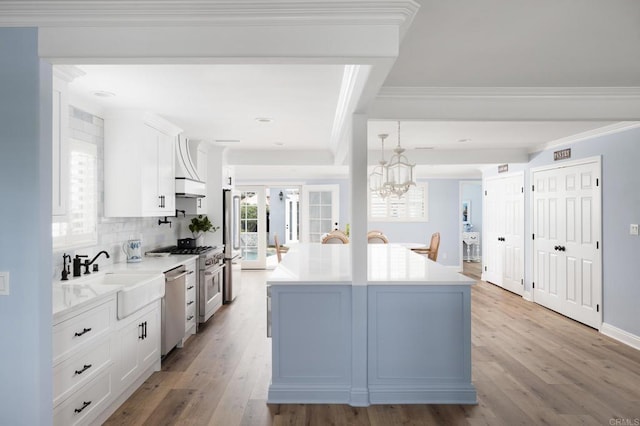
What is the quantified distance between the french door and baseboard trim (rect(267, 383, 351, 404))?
4755mm

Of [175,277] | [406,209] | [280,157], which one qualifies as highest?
[280,157]

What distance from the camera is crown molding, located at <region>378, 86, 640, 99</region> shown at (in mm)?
3113

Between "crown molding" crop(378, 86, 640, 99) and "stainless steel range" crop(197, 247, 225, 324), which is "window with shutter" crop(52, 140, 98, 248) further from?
"crown molding" crop(378, 86, 640, 99)

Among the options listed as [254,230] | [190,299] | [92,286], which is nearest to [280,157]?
[190,299]

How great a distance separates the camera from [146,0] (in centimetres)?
181

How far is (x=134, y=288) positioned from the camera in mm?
2943

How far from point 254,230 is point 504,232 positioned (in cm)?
512

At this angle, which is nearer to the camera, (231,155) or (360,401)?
(360,401)

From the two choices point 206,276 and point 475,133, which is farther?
point 475,133

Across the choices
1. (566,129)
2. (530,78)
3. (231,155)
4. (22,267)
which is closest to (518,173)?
(566,129)

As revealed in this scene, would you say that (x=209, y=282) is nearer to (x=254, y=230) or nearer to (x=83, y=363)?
(x=83, y=363)

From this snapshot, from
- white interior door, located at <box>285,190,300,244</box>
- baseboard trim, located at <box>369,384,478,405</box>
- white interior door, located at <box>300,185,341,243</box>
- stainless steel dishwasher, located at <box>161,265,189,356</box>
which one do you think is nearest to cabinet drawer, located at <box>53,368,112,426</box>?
stainless steel dishwasher, located at <box>161,265,189,356</box>

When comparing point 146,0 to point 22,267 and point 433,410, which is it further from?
point 433,410

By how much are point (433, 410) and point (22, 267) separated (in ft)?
8.74
